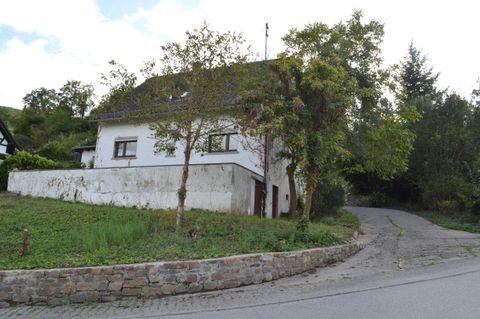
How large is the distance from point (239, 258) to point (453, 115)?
20602 mm

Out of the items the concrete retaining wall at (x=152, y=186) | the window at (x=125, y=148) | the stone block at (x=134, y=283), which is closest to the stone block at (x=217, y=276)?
the stone block at (x=134, y=283)

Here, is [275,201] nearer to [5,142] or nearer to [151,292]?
[151,292]

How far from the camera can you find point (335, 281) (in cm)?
912

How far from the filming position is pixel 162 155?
776 inches

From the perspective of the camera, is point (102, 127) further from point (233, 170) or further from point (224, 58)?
point (224, 58)

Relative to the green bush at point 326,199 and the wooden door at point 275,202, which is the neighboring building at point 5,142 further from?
the green bush at point 326,199

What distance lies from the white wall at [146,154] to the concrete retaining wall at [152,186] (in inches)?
48.4

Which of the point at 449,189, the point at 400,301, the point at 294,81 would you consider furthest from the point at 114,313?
the point at 449,189

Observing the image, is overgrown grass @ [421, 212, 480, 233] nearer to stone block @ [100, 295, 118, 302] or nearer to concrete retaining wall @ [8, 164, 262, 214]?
concrete retaining wall @ [8, 164, 262, 214]

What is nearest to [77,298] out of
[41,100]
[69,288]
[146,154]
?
[69,288]

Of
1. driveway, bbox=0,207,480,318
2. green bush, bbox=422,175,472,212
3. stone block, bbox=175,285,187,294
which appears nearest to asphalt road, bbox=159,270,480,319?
driveway, bbox=0,207,480,318

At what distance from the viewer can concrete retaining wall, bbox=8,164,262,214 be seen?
15.3 metres

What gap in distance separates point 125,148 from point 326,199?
11051mm

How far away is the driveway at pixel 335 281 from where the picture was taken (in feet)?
24.9
